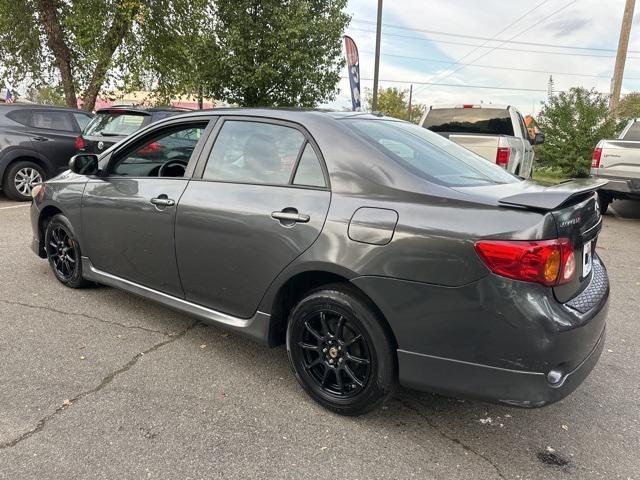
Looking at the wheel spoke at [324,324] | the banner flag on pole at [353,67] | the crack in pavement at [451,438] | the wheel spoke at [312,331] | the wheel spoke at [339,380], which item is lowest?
the crack in pavement at [451,438]

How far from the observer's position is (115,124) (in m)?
8.66

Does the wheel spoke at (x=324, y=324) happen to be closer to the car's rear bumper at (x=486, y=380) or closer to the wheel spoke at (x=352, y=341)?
the wheel spoke at (x=352, y=341)

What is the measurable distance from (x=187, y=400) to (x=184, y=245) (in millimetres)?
943

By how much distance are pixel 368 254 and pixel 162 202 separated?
5.17ft

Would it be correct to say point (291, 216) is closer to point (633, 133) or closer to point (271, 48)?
point (633, 133)

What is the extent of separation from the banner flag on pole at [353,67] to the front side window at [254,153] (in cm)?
773

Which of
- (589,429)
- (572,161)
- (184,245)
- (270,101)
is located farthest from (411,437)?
(270,101)

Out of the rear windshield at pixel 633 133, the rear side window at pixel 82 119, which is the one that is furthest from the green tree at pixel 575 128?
the rear side window at pixel 82 119

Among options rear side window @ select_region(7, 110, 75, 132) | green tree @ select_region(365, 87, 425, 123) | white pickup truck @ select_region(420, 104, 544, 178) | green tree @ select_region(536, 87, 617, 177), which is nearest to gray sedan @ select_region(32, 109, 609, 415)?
white pickup truck @ select_region(420, 104, 544, 178)

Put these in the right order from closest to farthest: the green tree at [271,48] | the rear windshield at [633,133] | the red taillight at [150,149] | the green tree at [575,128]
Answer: the red taillight at [150,149], the rear windshield at [633,133], the green tree at [575,128], the green tree at [271,48]

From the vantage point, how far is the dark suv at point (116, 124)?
8.36 meters

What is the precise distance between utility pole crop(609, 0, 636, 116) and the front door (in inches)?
607

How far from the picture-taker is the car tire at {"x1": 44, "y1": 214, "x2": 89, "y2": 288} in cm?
421

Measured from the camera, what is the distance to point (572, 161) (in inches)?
533
